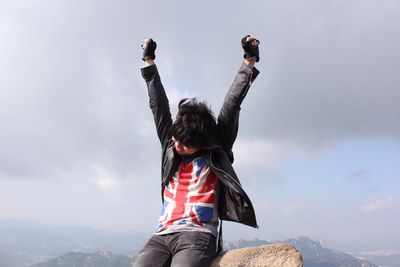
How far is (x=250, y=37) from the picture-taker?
202 inches

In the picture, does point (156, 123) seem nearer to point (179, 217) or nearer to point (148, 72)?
point (148, 72)

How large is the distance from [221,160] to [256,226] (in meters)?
1.00

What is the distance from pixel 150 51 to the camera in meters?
5.48

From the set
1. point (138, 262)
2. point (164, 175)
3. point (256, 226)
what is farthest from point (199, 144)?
point (138, 262)

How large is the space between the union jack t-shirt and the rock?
0.38 meters

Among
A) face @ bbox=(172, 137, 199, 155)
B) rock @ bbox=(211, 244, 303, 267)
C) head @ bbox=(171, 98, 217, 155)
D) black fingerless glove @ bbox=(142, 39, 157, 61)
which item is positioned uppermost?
black fingerless glove @ bbox=(142, 39, 157, 61)

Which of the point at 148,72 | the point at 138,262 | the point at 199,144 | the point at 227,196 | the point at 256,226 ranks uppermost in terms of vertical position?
the point at 148,72

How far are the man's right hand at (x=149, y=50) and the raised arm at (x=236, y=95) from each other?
136 centimetres

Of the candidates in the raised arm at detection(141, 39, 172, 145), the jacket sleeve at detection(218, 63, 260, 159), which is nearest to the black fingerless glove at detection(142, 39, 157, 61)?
the raised arm at detection(141, 39, 172, 145)

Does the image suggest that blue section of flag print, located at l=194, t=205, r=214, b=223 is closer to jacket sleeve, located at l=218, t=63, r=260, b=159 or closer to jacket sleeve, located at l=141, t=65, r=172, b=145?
jacket sleeve, located at l=218, t=63, r=260, b=159

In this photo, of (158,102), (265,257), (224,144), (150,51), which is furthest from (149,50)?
(265,257)

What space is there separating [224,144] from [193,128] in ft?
1.95

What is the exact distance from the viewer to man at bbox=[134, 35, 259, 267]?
4.35 metres

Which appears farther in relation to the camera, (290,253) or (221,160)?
(221,160)
